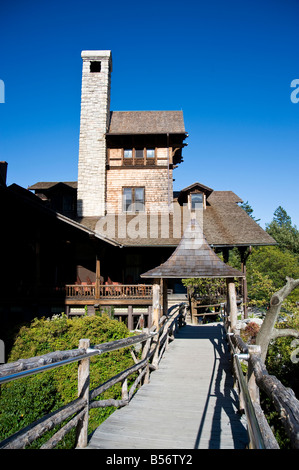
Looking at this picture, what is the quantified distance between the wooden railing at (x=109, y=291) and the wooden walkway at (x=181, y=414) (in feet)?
23.2

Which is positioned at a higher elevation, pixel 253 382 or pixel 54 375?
pixel 253 382

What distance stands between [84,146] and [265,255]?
2686cm

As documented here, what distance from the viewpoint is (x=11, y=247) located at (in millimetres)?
19047

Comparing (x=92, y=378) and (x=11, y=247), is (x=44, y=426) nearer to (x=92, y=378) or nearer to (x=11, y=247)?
(x=92, y=378)

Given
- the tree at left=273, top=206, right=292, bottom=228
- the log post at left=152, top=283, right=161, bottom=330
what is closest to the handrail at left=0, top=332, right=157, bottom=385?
the log post at left=152, top=283, right=161, bottom=330

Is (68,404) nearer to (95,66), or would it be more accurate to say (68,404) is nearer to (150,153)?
(150,153)

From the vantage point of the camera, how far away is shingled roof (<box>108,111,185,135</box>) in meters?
23.6

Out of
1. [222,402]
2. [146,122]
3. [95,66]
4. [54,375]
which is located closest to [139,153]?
[146,122]

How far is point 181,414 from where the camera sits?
6328 millimetres

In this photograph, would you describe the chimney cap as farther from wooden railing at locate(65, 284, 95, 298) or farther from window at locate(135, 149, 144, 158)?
wooden railing at locate(65, 284, 95, 298)

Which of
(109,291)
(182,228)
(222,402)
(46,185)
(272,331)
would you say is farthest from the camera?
(46,185)

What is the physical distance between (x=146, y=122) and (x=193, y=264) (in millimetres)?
15970

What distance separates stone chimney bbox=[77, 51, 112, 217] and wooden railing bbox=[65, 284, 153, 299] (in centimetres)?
609
